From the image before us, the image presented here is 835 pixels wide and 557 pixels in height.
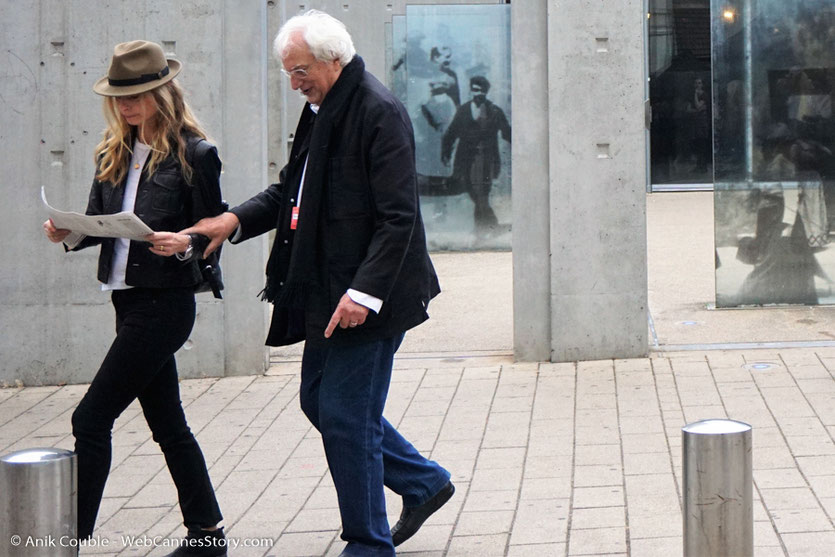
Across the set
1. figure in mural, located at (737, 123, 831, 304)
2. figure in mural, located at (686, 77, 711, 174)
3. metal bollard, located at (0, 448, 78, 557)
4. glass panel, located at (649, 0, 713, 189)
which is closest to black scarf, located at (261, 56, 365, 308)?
metal bollard, located at (0, 448, 78, 557)

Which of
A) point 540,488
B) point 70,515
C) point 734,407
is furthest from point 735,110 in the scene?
point 70,515

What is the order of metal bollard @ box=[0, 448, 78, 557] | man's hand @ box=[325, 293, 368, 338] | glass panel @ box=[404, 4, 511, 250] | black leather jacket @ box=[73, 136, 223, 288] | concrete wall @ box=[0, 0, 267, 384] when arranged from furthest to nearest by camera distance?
glass panel @ box=[404, 4, 511, 250]
concrete wall @ box=[0, 0, 267, 384]
black leather jacket @ box=[73, 136, 223, 288]
man's hand @ box=[325, 293, 368, 338]
metal bollard @ box=[0, 448, 78, 557]

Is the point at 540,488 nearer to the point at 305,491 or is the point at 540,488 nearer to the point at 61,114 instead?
the point at 305,491

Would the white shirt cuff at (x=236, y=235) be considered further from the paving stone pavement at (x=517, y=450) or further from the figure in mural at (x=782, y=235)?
the figure in mural at (x=782, y=235)

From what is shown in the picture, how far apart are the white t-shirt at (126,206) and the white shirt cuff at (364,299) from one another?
0.90 meters

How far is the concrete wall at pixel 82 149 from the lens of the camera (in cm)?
783

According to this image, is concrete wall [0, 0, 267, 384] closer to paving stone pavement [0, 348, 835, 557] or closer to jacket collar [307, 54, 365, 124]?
paving stone pavement [0, 348, 835, 557]

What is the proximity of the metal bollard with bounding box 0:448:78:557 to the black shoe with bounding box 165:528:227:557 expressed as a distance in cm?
125

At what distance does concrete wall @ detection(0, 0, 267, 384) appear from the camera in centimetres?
783

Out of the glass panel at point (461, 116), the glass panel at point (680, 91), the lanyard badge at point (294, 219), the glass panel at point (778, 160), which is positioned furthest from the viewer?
the glass panel at point (680, 91)

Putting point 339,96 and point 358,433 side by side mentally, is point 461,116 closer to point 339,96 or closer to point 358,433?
point 339,96

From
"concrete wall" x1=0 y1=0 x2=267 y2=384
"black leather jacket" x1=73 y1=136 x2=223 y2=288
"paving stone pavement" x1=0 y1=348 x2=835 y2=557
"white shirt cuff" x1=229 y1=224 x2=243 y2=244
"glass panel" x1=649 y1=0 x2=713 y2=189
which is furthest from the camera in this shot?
"glass panel" x1=649 y1=0 x2=713 y2=189

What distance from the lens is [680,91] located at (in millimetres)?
20734

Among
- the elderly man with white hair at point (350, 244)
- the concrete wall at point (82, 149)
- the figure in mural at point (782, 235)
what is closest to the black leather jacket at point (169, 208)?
the elderly man with white hair at point (350, 244)
